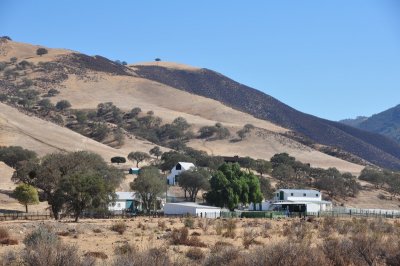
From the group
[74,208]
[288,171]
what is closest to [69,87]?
[288,171]

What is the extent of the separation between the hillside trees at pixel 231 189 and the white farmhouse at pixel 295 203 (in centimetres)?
501

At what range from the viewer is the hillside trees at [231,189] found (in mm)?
75625

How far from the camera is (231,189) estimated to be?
75750 mm

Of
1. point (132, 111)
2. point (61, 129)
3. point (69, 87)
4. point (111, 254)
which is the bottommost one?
point (111, 254)

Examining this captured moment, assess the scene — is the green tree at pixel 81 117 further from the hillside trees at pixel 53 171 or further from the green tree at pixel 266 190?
the hillside trees at pixel 53 171

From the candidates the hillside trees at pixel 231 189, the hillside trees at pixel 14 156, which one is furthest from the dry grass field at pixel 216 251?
the hillside trees at pixel 14 156

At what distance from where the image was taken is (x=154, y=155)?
128875 mm

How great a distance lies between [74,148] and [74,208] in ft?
195

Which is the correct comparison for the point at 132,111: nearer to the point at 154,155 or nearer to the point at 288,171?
the point at 154,155

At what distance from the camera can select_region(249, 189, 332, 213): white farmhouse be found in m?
83.2

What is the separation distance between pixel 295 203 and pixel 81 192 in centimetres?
3782

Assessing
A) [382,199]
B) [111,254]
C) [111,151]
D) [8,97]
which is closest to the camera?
[111,254]

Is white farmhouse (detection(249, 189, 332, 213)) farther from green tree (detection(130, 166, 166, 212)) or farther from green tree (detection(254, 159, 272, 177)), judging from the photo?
green tree (detection(254, 159, 272, 177))

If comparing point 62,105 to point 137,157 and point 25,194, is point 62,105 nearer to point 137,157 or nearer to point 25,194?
point 137,157
